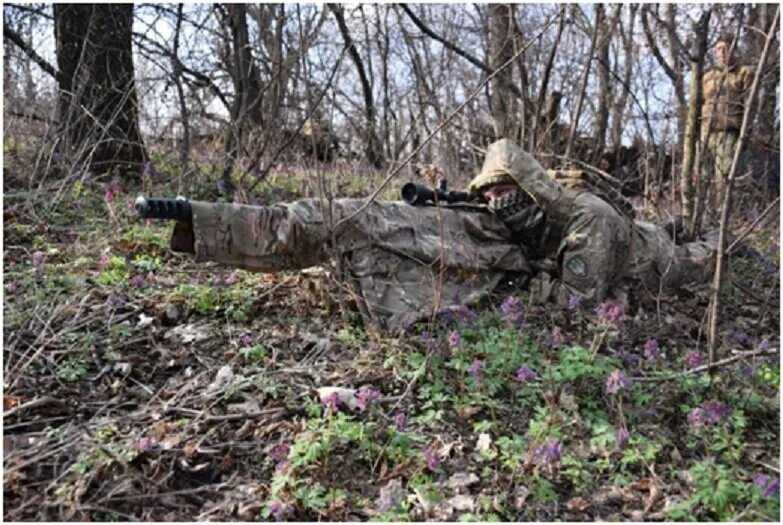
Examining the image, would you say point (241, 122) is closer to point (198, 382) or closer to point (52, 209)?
point (52, 209)

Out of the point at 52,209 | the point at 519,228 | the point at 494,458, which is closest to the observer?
the point at 494,458

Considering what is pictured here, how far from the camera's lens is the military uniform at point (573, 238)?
150 inches

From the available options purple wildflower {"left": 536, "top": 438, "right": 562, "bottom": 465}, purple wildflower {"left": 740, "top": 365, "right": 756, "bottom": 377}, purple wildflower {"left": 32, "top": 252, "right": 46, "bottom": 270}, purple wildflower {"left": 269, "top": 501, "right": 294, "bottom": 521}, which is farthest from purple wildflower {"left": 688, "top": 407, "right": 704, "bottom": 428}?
purple wildflower {"left": 32, "top": 252, "right": 46, "bottom": 270}

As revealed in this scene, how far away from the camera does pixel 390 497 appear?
6.58 ft

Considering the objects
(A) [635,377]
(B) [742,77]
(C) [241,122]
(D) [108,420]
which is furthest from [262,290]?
(B) [742,77]

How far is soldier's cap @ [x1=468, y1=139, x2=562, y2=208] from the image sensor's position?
392cm

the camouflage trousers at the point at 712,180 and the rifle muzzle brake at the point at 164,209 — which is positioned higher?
the camouflage trousers at the point at 712,180

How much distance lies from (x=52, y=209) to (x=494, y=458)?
3697 mm

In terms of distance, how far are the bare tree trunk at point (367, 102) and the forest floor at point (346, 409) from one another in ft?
12.1

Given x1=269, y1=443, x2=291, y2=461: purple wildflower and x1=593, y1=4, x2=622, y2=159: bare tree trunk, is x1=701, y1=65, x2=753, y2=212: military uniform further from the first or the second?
x1=269, y1=443, x2=291, y2=461: purple wildflower

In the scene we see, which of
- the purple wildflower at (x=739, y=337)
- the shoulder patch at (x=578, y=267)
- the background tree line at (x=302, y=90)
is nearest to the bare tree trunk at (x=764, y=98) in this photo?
the background tree line at (x=302, y=90)

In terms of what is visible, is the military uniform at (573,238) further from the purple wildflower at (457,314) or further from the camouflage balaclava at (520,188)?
the purple wildflower at (457,314)

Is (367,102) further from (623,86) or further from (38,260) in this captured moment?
(38,260)

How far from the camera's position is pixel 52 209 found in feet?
15.7
